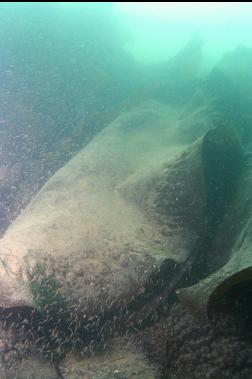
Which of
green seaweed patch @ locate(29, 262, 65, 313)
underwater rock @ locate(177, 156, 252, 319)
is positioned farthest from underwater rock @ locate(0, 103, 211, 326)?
underwater rock @ locate(177, 156, 252, 319)

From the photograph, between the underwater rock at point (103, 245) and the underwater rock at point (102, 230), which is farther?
the underwater rock at point (102, 230)

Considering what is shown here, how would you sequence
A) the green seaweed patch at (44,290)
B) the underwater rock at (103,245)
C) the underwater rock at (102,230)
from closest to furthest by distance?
the green seaweed patch at (44,290) → the underwater rock at (103,245) → the underwater rock at (102,230)

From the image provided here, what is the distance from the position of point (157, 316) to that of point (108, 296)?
2.97 ft

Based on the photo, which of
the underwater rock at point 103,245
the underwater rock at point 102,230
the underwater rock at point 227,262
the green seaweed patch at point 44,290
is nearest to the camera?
the underwater rock at point 227,262

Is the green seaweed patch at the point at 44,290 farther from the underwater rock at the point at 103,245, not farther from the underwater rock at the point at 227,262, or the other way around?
the underwater rock at the point at 227,262

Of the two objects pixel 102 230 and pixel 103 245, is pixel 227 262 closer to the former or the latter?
pixel 103 245

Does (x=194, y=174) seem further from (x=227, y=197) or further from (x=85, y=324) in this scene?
(x=85, y=324)

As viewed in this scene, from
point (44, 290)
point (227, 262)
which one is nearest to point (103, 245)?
point (44, 290)

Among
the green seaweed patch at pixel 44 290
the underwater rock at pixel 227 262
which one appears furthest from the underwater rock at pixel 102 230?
the underwater rock at pixel 227 262

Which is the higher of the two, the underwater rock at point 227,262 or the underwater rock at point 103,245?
the underwater rock at point 103,245

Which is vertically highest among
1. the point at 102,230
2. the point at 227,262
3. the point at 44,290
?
the point at 102,230

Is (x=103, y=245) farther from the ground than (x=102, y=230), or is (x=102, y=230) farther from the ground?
(x=102, y=230)

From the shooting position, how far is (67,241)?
5480mm

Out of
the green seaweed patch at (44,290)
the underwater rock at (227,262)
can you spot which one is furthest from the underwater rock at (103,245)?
the underwater rock at (227,262)
